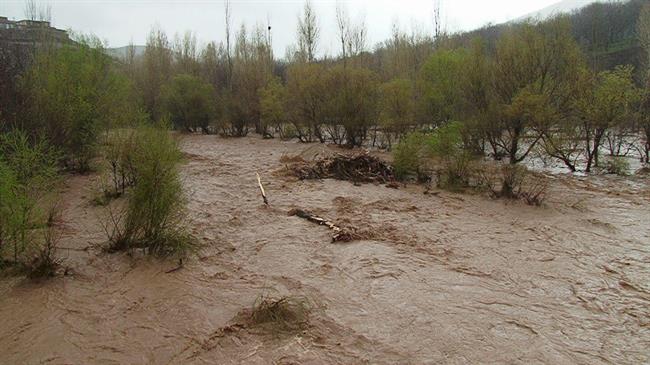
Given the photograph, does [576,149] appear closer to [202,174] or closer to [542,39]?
[542,39]

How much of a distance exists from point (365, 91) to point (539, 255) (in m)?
15.3

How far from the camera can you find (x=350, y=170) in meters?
15.6

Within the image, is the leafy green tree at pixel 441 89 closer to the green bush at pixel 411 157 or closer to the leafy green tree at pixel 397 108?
the leafy green tree at pixel 397 108

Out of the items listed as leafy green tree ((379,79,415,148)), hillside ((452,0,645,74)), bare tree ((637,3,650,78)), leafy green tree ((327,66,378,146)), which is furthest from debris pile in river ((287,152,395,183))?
hillside ((452,0,645,74))

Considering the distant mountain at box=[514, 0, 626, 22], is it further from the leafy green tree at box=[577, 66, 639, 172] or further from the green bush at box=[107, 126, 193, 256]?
the green bush at box=[107, 126, 193, 256]

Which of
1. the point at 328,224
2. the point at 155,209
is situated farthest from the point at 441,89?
the point at 155,209

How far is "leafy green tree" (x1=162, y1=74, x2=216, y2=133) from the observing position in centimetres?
3070

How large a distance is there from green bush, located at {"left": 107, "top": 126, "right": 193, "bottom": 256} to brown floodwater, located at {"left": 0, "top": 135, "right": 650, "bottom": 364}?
37 cm

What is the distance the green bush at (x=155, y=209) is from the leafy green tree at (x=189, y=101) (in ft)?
78.4

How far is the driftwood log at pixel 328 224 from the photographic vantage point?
9164 millimetres

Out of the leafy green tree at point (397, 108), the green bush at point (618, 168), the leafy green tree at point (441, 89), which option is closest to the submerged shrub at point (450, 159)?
the green bush at point (618, 168)

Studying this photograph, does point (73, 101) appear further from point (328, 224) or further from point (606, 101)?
point (606, 101)

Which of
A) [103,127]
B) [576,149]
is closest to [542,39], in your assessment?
[576,149]

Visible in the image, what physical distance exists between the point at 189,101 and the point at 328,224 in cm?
2371
